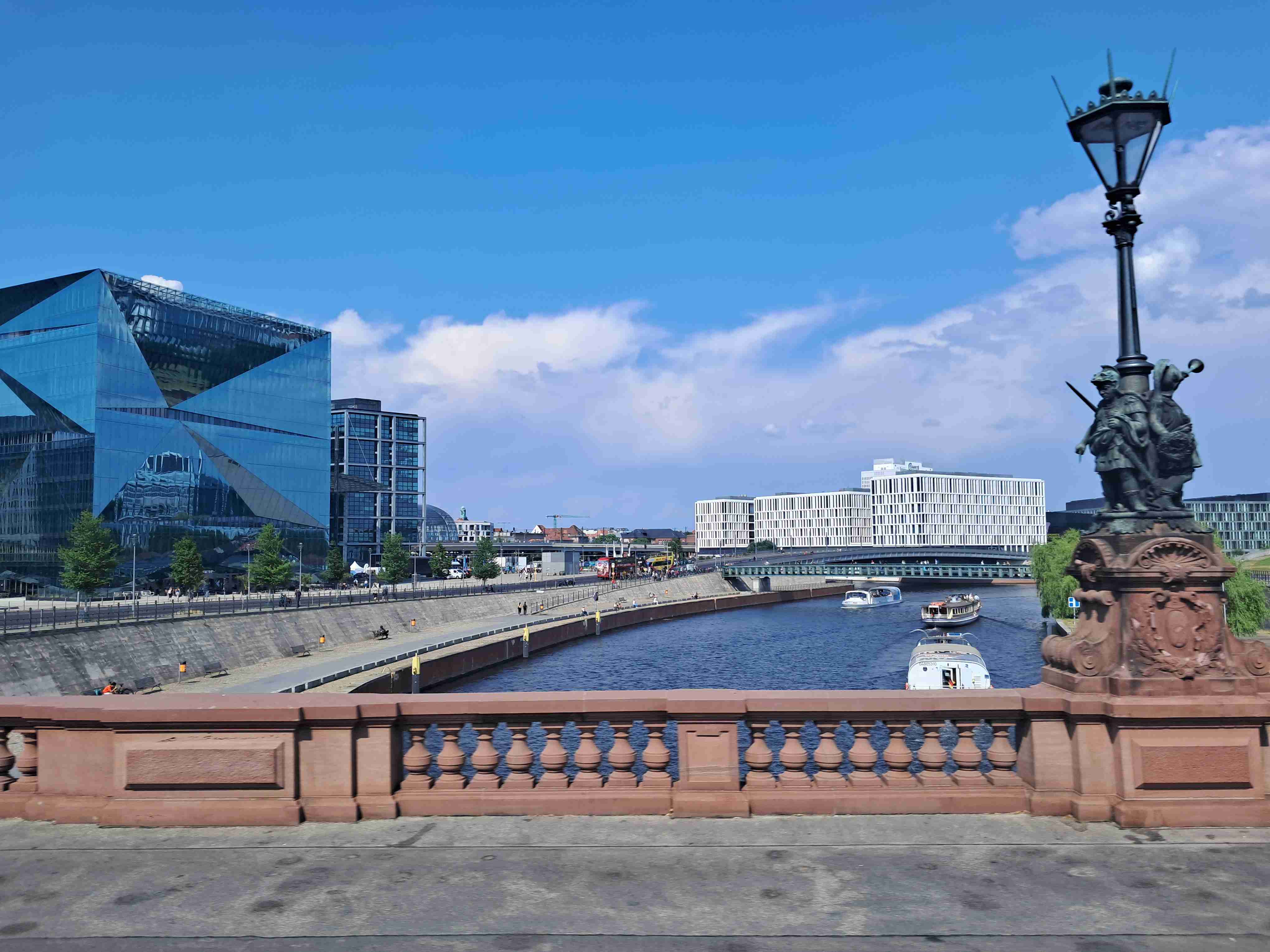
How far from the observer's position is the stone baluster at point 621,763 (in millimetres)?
8109

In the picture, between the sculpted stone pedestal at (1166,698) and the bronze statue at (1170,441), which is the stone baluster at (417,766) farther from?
the bronze statue at (1170,441)

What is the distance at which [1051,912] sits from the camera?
6.05 metres

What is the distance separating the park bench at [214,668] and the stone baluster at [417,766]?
160 feet

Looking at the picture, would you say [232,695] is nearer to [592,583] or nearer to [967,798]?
[967,798]

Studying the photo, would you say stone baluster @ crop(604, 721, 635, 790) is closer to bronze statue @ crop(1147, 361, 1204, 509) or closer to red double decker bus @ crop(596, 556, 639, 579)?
bronze statue @ crop(1147, 361, 1204, 509)

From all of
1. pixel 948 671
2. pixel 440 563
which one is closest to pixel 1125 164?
pixel 948 671

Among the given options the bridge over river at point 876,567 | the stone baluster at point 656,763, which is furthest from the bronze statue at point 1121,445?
the bridge over river at point 876,567

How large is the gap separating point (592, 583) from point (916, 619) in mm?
49336

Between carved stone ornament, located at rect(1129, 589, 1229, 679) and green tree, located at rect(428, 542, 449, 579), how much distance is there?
440 ft

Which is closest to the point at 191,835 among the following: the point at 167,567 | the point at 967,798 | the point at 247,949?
the point at 247,949

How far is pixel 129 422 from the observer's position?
95312 millimetres

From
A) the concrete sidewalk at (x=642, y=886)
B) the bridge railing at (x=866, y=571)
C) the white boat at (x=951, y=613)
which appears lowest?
the white boat at (x=951, y=613)

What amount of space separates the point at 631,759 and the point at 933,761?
2.48m

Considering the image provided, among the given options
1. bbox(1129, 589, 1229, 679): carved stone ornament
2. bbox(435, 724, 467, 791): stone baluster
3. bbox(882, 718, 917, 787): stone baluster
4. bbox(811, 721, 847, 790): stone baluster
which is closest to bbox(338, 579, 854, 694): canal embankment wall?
bbox(435, 724, 467, 791): stone baluster
